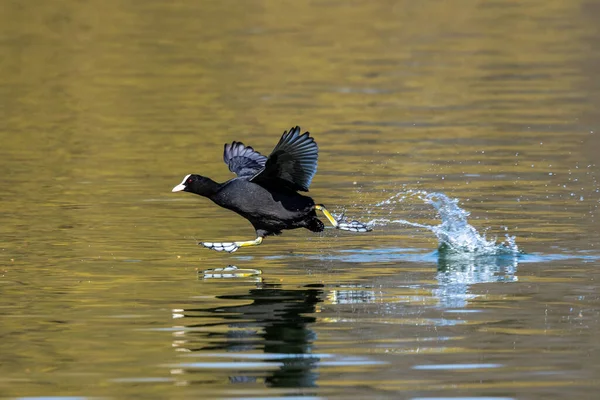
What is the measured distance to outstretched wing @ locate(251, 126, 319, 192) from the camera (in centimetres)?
1149

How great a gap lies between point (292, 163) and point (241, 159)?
5.14 feet

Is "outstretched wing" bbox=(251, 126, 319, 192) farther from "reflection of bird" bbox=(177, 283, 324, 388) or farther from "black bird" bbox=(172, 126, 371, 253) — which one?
"reflection of bird" bbox=(177, 283, 324, 388)

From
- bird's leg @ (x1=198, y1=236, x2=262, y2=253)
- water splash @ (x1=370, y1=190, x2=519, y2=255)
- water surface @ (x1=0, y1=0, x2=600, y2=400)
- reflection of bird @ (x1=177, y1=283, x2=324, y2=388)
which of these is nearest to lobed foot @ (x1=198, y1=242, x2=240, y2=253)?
bird's leg @ (x1=198, y1=236, x2=262, y2=253)

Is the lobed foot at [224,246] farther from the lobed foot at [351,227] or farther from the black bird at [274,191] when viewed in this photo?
the lobed foot at [351,227]

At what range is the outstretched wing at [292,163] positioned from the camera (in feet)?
37.7

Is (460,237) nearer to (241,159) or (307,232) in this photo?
(307,232)

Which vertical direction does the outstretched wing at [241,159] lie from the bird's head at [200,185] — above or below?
above

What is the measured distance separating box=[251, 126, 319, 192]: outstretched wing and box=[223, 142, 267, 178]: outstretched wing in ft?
3.07

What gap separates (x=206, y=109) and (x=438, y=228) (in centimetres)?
1221

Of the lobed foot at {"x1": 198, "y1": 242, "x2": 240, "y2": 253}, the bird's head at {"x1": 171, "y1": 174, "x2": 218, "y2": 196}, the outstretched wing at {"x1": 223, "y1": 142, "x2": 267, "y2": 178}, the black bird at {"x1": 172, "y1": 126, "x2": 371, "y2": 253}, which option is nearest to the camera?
the black bird at {"x1": 172, "y1": 126, "x2": 371, "y2": 253}

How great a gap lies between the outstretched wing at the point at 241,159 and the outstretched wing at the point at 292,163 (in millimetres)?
937

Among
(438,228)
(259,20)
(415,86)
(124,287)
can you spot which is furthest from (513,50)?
(124,287)

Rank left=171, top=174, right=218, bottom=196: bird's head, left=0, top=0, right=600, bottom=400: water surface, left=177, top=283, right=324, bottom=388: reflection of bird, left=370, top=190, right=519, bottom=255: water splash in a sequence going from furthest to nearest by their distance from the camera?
left=370, top=190, right=519, bottom=255: water splash, left=171, top=174, right=218, bottom=196: bird's head, left=0, top=0, right=600, bottom=400: water surface, left=177, top=283, right=324, bottom=388: reflection of bird

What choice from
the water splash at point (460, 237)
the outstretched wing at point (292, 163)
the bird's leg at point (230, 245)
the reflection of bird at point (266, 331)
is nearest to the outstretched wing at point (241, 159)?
the bird's leg at point (230, 245)
